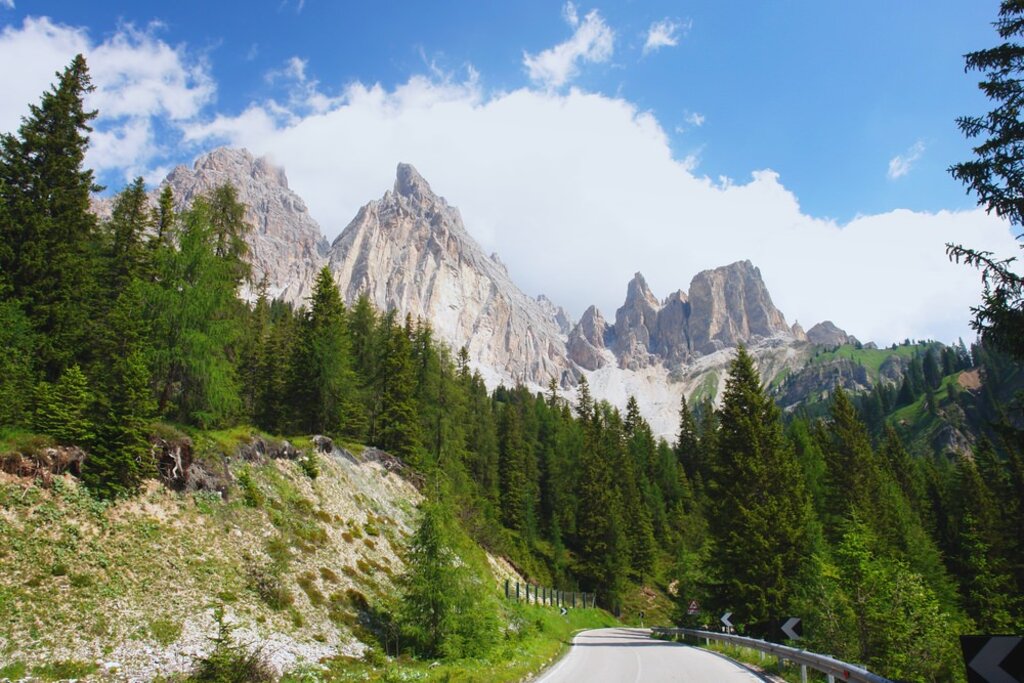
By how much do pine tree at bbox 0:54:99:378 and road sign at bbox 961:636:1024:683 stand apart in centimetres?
2972

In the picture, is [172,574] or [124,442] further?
[124,442]

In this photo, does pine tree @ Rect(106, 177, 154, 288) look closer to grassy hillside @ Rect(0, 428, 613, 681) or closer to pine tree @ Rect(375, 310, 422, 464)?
grassy hillside @ Rect(0, 428, 613, 681)

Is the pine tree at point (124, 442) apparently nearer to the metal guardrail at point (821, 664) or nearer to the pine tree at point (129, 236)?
the pine tree at point (129, 236)

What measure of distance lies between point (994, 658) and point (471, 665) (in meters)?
15.7

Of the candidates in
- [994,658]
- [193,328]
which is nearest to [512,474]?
[193,328]

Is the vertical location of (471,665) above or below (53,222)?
below

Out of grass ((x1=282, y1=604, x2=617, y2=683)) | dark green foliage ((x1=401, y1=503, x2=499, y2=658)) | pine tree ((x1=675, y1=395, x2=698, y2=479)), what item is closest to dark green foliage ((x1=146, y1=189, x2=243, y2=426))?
dark green foliage ((x1=401, y1=503, x2=499, y2=658))

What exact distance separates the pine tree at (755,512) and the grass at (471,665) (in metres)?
9.56

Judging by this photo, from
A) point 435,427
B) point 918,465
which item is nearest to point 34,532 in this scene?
point 435,427

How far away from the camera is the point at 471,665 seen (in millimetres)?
18297

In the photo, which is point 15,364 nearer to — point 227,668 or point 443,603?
point 227,668

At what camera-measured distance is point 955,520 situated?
5862cm

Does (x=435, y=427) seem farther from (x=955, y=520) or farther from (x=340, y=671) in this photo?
(x=955, y=520)

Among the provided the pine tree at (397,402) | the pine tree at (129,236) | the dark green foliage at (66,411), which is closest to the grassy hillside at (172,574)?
the dark green foliage at (66,411)
